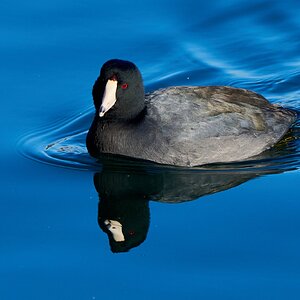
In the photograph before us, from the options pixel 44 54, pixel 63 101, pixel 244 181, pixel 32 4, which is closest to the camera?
pixel 244 181

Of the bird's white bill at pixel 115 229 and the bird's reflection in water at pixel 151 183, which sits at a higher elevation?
the bird's reflection in water at pixel 151 183

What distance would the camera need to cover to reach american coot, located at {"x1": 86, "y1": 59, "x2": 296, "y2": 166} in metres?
9.73

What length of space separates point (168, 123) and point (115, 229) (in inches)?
61.4

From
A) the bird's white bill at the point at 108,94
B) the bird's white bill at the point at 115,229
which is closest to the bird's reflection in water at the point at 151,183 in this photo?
the bird's white bill at the point at 115,229

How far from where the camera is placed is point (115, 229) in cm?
863

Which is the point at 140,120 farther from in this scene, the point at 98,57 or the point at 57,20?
the point at 57,20

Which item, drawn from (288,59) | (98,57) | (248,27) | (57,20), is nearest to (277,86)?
(288,59)

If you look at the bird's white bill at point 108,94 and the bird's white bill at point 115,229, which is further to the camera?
the bird's white bill at point 108,94

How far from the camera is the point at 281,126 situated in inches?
413

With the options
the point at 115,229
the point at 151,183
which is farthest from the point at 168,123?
the point at 115,229

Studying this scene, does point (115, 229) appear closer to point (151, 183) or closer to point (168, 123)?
point (151, 183)

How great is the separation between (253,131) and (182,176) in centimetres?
102

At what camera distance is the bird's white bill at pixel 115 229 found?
27.7ft

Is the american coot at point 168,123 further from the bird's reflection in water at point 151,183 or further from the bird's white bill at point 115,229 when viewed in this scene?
the bird's white bill at point 115,229
